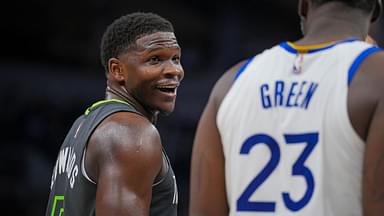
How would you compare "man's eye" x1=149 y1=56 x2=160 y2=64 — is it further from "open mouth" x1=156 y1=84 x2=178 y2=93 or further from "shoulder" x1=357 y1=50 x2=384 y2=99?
"shoulder" x1=357 y1=50 x2=384 y2=99

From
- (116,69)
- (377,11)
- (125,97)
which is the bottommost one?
(125,97)

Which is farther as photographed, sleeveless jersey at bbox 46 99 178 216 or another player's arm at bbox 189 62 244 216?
sleeveless jersey at bbox 46 99 178 216

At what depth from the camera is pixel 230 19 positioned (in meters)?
8.55

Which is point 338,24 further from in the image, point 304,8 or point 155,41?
point 155,41

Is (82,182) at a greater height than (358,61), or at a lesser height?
lesser

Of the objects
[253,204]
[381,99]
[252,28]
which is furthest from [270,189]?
[252,28]

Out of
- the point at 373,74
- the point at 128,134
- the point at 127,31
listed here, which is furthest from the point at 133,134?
the point at 373,74

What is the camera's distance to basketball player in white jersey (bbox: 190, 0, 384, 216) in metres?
2.04

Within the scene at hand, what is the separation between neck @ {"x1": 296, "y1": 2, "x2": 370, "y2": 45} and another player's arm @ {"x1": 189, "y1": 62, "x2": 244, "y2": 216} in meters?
0.25

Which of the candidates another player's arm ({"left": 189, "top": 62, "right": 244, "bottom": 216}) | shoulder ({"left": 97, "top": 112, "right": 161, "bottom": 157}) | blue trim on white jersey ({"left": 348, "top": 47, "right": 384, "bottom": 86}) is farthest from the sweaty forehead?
blue trim on white jersey ({"left": 348, "top": 47, "right": 384, "bottom": 86})

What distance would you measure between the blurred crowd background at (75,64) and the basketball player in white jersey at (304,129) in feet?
18.7

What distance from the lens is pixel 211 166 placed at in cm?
232

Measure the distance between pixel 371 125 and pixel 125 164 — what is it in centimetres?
93

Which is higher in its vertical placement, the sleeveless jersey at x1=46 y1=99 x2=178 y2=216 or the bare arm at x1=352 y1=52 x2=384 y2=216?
the bare arm at x1=352 y1=52 x2=384 y2=216
